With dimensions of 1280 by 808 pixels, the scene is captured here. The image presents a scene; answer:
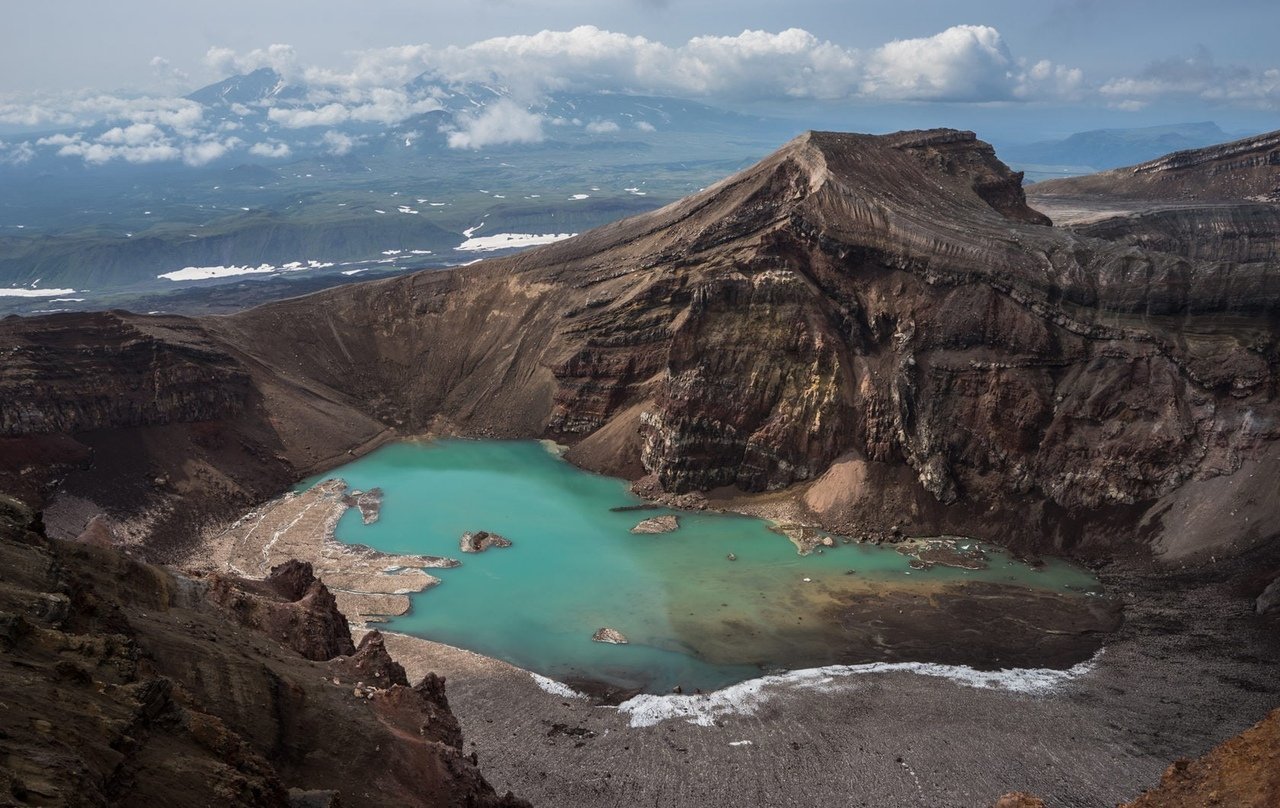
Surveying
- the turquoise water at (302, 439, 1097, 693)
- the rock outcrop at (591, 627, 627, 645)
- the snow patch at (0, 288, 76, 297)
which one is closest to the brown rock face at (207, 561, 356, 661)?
the turquoise water at (302, 439, 1097, 693)

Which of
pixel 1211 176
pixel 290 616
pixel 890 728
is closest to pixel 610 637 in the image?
pixel 890 728

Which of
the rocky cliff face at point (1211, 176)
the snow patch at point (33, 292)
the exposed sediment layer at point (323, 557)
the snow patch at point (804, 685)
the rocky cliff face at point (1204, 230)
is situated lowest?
the snow patch at point (804, 685)

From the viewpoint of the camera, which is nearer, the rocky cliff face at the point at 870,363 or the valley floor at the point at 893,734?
the valley floor at the point at 893,734

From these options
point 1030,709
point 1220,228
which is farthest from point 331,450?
point 1220,228

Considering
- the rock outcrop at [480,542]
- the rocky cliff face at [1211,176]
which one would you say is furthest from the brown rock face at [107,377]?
the rocky cliff face at [1211,176]

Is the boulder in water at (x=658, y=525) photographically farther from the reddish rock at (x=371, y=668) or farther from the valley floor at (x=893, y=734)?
the reddish rock at (x=371, y=668)

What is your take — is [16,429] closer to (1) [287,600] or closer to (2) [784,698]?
(1) [287,600]

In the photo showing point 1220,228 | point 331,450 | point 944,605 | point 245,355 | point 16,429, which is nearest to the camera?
point 944,605
